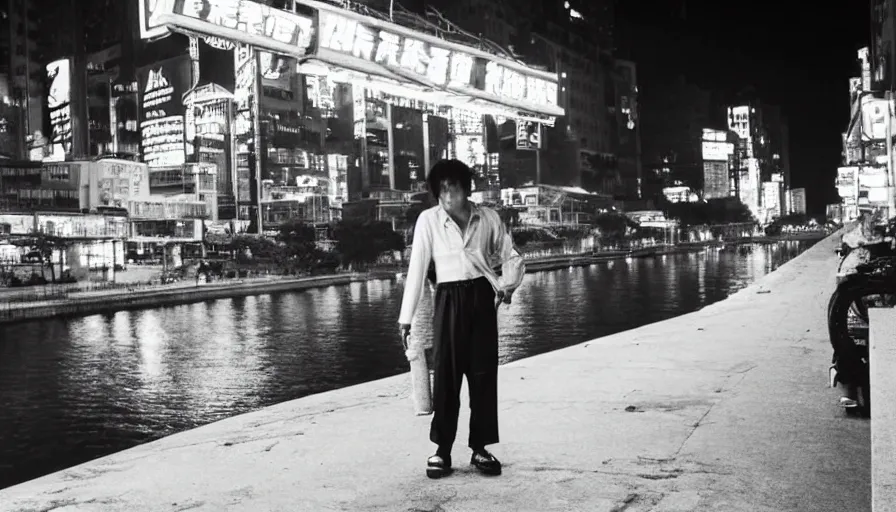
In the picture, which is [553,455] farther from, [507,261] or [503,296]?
[507,261]

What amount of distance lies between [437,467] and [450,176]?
1.31 meters

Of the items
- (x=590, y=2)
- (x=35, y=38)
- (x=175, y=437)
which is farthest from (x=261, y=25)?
(x=590, y=2)

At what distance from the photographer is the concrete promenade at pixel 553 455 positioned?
328 centimetres

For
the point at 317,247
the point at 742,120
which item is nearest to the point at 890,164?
the point at 317,247

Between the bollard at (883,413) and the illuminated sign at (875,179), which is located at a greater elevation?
the illuminated sign at (875,179)

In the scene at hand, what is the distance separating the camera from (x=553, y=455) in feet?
12.9

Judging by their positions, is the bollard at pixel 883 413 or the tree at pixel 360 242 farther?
the tree at pixel 360 242

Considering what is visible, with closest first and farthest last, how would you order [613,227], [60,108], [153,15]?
[153,15] → [60,108] → [613,227]

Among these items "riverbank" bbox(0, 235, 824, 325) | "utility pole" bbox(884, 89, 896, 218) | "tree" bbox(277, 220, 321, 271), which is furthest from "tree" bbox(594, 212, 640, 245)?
"riverbank" bbox(0, 235, 824, 325)

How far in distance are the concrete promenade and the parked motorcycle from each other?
9.4 inches

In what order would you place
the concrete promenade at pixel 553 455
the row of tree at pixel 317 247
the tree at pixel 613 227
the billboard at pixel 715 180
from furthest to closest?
the billboard at pixel 715 180, the tree at pixel 613 227, the row of tree at pixel 317 247, the concrete promenade at pixel 553 455

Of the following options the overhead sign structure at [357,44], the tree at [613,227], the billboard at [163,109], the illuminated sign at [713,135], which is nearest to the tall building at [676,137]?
the illuminated sign at [713,135]

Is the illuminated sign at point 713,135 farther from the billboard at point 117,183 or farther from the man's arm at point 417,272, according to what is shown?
the man's arm at point 417,272

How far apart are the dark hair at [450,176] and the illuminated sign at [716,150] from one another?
173892 millimetres
